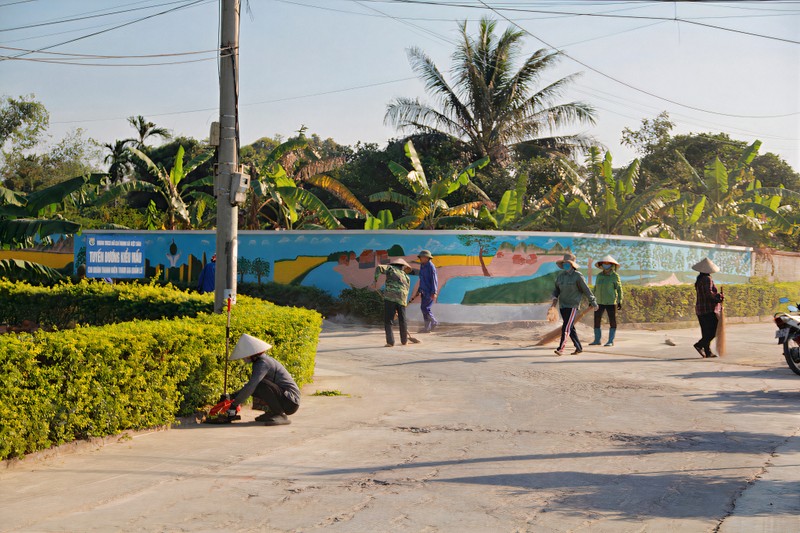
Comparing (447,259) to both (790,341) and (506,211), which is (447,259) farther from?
(790,341)

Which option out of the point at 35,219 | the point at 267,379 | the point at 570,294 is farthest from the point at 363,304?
the point at 267,379

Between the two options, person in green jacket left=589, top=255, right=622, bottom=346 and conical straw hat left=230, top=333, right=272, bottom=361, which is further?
person in green jacket left=589, top=255, right=622, bottom=346

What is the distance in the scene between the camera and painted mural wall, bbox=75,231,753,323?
21531 mm

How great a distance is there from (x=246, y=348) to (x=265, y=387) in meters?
0.47

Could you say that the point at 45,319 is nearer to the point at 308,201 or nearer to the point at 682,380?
the point at 308,201

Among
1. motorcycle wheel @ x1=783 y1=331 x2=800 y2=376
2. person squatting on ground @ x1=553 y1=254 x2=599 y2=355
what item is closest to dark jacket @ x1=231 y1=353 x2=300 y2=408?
person squatting on ground @ x1=553 y1=254 x2=599 y2=355

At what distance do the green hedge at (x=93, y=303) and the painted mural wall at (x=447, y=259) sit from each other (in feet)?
16.3

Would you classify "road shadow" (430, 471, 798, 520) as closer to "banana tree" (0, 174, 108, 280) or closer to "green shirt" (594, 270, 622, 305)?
"green shirt" (594, 270, 622, 305)

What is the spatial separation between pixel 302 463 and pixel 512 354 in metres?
9.41

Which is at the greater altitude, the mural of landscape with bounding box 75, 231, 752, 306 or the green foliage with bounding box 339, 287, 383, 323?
the mural of landscape with bounding box 75, 231, 752, 306

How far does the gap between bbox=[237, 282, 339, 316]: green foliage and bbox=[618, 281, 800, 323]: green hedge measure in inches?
301

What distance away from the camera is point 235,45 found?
12.4 meters

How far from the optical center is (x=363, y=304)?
21.8m

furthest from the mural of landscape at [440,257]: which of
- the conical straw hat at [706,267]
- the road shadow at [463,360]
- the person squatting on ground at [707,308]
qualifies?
the person squatting on ground at [707,308]
